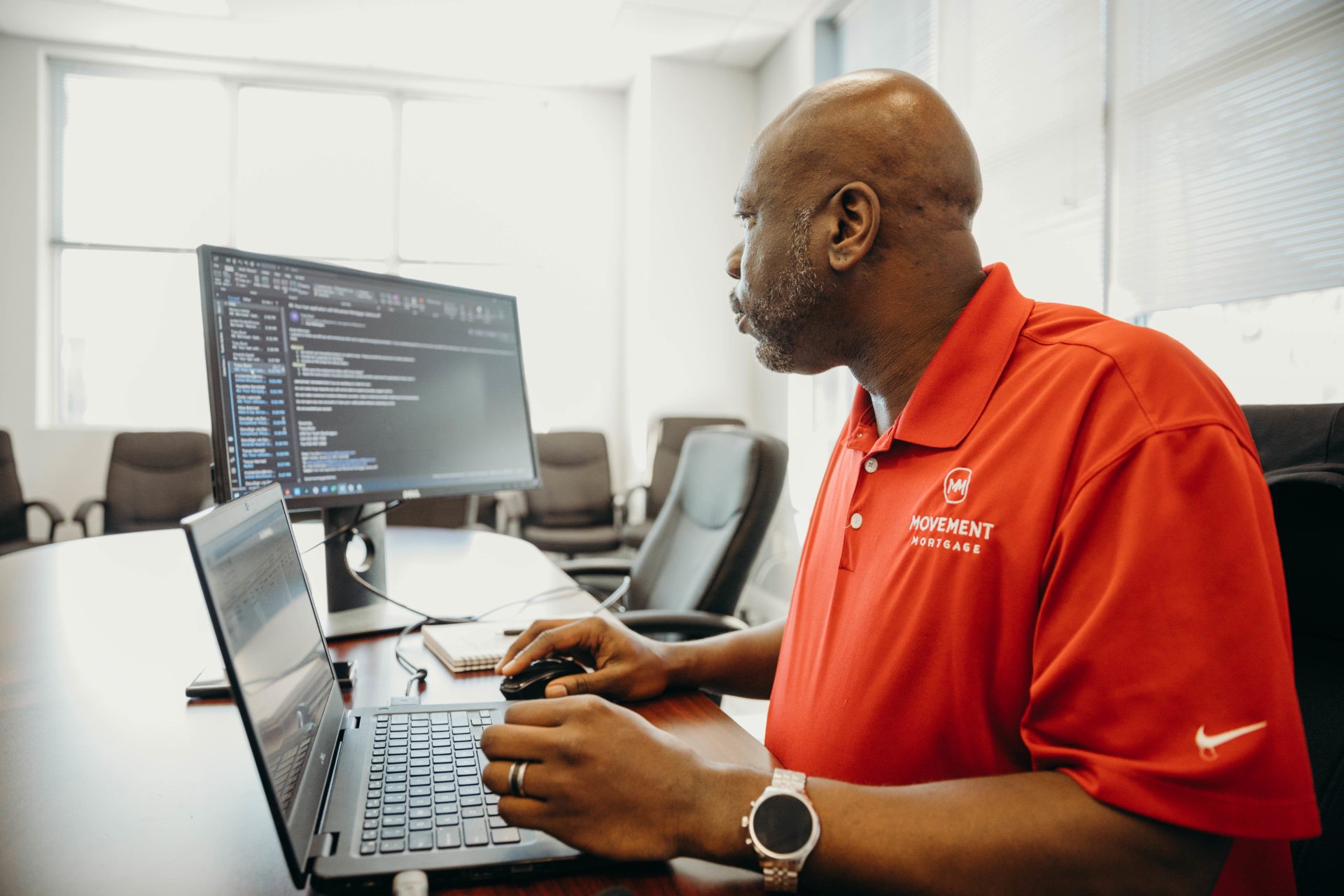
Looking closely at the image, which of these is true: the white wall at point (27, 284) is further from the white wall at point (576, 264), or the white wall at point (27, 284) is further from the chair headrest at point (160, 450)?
the white wall at point (576, 264)

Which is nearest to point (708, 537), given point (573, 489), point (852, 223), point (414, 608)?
point (414, 608)

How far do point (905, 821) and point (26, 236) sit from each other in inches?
218

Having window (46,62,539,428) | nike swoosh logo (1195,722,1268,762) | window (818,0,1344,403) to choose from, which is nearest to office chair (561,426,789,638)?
nike swoosh logo (1195,722,1268,762)

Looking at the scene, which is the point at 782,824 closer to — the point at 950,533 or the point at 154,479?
the point at 950,533

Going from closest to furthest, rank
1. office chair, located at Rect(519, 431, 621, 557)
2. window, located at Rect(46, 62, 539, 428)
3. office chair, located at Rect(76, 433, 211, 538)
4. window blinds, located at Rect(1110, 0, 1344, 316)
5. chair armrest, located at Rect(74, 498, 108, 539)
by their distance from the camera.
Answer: window blinds, located at Rect(1110, 0, 1344, 316) < chair armrest, located at Rect(74, 498, 108, 539) < office chair, located at Rect(76, 433, 211, 538) < office chair, located at Rect(519, 431, 621, 557) < window, located at Rect(46, 62, 539, 428)

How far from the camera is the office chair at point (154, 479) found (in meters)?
4.02

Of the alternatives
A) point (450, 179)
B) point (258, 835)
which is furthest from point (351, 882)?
point (450, 179)

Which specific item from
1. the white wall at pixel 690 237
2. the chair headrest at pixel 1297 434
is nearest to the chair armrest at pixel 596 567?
the chair headrest at pixel 1297 434

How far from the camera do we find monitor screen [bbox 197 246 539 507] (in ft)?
3.62

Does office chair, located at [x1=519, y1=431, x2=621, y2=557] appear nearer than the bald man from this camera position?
No

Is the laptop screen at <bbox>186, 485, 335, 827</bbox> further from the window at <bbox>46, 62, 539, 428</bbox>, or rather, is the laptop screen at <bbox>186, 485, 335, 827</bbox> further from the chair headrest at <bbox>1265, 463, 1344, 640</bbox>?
the window at <bbox>46, 62, 539, 428</bbox>

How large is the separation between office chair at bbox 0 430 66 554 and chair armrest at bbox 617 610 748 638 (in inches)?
142

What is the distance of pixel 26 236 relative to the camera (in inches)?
170

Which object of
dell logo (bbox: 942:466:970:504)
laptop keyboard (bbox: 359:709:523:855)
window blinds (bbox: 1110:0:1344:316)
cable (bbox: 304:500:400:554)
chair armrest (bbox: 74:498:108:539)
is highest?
window blinds (bbox: 1110:0:1344:316)
